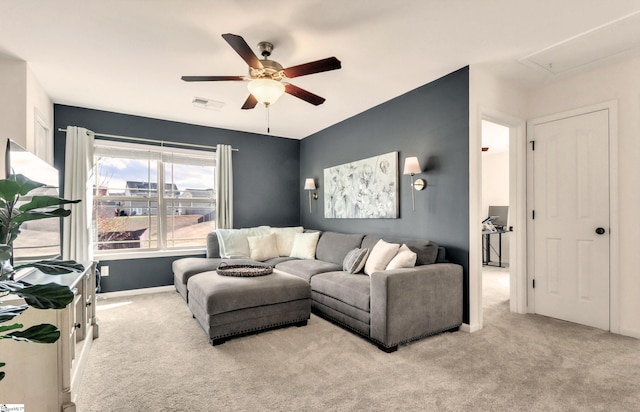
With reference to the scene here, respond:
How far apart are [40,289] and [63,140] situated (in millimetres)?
4003

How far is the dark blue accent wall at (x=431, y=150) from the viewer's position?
3.16m

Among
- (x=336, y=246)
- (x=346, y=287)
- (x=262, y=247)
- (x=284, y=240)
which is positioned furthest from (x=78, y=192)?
(x=346, y=287)

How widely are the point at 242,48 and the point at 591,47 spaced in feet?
9.31

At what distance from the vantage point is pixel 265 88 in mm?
2527

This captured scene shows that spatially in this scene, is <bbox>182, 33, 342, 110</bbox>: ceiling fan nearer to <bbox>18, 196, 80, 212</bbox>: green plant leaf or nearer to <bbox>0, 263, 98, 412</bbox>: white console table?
<bbox>18, 196, 80, 212</bbox>: green plant leaf

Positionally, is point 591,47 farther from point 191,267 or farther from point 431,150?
point 191,267

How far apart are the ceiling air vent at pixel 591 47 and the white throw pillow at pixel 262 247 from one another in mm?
3674

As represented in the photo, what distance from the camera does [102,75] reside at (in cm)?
328

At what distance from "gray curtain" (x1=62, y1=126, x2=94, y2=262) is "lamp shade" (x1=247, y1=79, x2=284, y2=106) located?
2921mm

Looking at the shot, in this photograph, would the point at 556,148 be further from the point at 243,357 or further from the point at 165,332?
the point at 165,332

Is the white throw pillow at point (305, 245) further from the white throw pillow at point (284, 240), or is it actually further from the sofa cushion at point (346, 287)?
the sofa cushion at point (346, 287)

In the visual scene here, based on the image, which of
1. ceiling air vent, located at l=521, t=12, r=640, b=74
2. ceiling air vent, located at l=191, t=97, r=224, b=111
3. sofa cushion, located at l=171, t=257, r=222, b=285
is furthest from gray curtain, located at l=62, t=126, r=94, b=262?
ceiling air vent, located at l=521, t=12, r=640, b=74

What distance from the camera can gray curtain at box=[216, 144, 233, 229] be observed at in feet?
16.7

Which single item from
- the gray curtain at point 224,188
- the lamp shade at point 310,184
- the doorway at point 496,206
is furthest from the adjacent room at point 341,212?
the doorway at point 496,206
